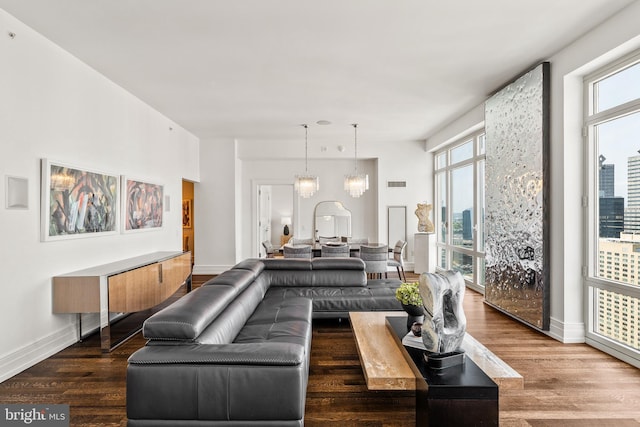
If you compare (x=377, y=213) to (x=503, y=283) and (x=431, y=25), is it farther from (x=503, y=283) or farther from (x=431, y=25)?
(x=431, y=25)

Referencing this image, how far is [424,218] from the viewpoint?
25.8 ft

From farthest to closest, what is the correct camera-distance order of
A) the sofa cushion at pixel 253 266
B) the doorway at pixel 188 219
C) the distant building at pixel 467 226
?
1. the doorway at pixel 188 219
2. the distant building at pixel 467 226
3. the sofa cushion at pixel 253 266

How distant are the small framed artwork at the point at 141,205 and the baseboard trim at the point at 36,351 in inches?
58.7

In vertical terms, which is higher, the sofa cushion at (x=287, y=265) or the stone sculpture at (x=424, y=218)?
the stone sculpture at (x=424, y=218)

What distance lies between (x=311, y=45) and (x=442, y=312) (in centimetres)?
280

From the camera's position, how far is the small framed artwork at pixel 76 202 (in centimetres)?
350

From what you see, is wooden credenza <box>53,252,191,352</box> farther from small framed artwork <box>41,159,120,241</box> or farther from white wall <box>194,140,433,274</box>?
white wall <box>194,140,433,274</box>

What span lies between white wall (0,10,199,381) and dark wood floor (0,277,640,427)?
1.03 feet

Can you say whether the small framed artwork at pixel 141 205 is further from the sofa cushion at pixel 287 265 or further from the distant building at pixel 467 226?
the distant building at pixel 467 226

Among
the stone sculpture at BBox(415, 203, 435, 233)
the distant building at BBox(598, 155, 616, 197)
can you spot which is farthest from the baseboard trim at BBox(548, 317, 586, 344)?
the stone sculpture at BBox(415, 203, 435, 233)

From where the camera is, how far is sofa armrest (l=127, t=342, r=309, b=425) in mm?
1851

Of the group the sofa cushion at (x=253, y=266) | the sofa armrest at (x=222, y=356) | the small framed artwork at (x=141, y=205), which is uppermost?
the small framed artwork at (x=141, y=205)

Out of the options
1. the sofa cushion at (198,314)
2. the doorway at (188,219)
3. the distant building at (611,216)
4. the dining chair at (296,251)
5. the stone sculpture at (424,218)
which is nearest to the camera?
the sofa cushion at (198,314)

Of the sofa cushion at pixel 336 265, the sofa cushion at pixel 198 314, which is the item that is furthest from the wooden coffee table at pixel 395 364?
the sofa cushion at pixel 336 265
